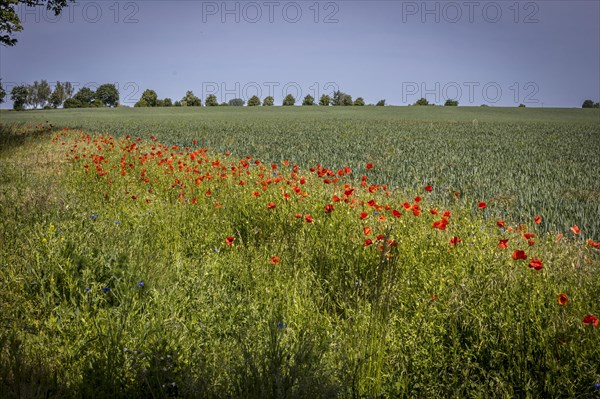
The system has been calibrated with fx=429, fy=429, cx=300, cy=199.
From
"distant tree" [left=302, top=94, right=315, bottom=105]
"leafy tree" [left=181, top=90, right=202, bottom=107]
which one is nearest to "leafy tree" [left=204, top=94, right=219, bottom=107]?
"leafy tree" [left=181, top=90, right=202, bottom=107]

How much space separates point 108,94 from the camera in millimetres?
→ 106438

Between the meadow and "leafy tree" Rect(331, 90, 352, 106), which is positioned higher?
"leafy tree" Rect(331, 90, 352, 106)

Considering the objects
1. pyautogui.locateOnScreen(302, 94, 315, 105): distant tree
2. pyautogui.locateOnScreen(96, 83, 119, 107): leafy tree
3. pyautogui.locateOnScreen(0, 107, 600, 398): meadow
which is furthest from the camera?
pyautogui.locateOnScreen(96, 83, 119, 107): leafy tree

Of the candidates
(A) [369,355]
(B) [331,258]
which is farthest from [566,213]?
(A) [369,355]

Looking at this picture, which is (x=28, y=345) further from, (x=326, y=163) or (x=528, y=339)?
(x=326, y=163)

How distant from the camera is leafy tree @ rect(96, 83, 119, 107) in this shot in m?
106

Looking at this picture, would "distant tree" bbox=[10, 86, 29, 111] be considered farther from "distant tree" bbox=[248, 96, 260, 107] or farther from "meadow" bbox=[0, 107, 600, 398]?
"meadow" bbox=[0, 107, 600, 398]

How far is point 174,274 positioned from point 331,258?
1.59 m

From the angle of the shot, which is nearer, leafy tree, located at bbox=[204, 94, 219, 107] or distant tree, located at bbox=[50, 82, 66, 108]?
leafy tree, located at bbox=[204, 94, 219, 107]

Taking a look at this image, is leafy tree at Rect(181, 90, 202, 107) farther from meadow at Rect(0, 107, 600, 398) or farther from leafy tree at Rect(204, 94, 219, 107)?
meadow at Rect(0, 107, 600, 398)

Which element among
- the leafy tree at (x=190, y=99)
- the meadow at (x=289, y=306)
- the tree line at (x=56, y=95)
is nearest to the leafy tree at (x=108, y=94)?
the tree line at (x=56, y=95)

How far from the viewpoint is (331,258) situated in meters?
4.54

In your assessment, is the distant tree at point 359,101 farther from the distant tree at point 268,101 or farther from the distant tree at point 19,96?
the distant tree at point 19,96

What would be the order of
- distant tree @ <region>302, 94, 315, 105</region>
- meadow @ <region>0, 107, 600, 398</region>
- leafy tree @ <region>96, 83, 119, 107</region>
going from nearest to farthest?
1. meadow @ <region>0, 107, 600, 398</region>
2. distant tree @ <region>302, 94, 315, 105</region>
3. leafy tree @ <region>96, 83, 119, 107</region>
